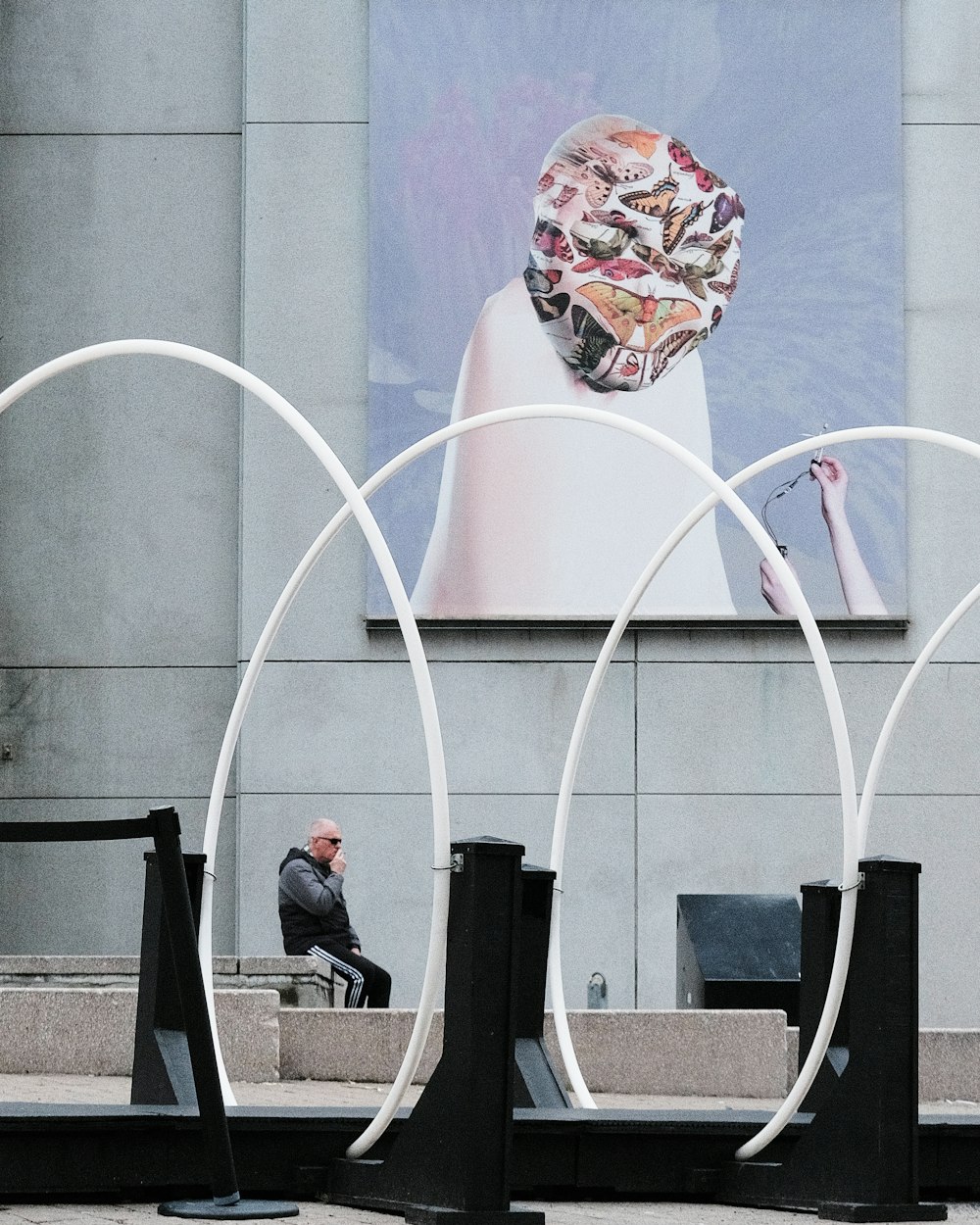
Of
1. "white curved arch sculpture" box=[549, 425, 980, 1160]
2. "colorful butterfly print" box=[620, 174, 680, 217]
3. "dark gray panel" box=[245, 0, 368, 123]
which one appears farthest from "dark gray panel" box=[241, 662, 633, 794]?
"white curved arch sculpture" box=[549, 425, 980, 1160]

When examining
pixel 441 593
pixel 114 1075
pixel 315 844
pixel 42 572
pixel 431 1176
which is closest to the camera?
pixel 431 1176

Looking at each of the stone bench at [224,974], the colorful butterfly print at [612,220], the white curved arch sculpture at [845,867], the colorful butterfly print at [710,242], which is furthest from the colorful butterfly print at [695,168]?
the stone bench at [224,974]

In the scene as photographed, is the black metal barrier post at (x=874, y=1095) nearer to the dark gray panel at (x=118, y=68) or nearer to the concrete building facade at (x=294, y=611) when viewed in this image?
the concrete building facade at (x=294, y=611)

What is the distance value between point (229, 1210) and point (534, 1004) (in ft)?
9.31

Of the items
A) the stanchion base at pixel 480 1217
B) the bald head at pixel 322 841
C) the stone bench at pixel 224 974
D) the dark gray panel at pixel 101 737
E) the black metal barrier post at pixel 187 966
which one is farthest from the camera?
the dark gray panel at pixel 101 737

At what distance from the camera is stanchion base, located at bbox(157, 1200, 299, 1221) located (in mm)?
6465

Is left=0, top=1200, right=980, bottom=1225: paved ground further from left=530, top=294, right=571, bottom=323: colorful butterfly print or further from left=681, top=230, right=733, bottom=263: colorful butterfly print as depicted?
left=681, top=230, right=733, bottom=263: colorful butterfly print

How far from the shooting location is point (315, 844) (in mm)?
13859

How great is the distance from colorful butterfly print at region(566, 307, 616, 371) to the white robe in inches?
21.7

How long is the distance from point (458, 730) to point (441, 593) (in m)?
1.27

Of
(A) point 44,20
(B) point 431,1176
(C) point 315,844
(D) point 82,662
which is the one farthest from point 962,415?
(B) point 431,1176

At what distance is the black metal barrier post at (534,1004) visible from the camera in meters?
8.52

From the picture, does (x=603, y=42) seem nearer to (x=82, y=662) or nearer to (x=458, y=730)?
(x=458, y=730)

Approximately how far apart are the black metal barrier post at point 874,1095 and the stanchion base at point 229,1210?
2.06 meters
